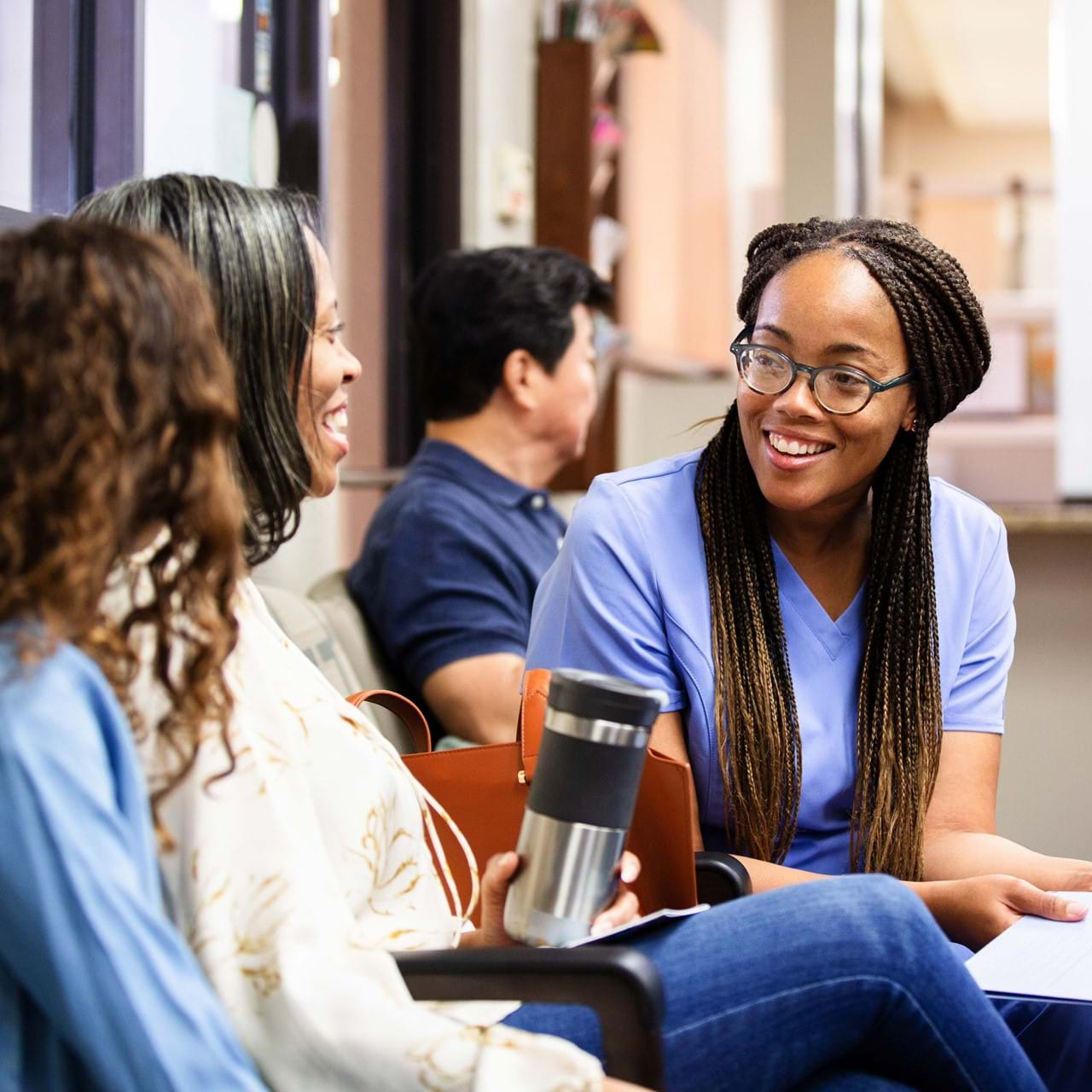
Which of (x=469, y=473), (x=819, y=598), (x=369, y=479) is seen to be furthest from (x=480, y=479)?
(x=819, y=598)

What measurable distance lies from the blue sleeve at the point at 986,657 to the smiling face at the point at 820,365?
236 mm

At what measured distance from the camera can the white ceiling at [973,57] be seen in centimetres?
651

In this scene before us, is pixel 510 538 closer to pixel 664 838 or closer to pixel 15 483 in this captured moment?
pixel 664 838

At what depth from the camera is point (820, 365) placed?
5.32 ft

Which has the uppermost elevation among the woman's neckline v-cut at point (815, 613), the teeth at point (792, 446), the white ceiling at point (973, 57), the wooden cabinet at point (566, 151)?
the white ceiling at point (973, 57)

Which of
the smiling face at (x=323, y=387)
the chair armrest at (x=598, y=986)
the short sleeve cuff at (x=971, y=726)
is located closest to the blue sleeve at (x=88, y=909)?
the chair armrest at (x=598, y=986)

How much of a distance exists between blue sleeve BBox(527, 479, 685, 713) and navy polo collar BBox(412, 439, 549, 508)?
2.71 feet

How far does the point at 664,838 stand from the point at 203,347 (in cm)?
63

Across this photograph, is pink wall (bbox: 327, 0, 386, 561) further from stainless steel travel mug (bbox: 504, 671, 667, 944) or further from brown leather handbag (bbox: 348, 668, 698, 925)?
stainless steel travel mug (bbox: 504, 671, 667, 944)

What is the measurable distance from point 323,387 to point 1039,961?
82cm

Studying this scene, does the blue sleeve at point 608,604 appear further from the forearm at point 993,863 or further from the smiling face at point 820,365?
the forearm at point 993,863

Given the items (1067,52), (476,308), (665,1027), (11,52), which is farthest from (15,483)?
(1067,52)

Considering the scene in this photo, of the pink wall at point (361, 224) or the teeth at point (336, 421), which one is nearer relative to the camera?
the teeth at point (336, 421)

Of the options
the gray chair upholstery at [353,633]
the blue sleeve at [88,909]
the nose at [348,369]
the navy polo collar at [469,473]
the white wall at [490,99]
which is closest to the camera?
the blue sleeve at [88,909]
